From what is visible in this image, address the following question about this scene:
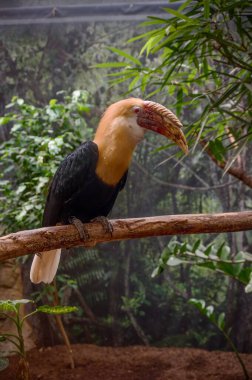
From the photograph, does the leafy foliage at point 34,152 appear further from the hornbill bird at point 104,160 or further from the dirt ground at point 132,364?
the dirt ground at point 132,364

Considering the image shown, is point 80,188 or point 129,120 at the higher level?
point 129,120

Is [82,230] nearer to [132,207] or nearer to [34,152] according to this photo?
[34,152]

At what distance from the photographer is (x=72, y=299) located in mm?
2986

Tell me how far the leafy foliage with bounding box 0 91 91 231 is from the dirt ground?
884 millimetres

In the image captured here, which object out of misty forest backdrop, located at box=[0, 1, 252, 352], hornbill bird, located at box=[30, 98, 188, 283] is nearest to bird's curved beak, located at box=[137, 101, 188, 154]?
hornbill bird, located at box=[30, 98, 188, 283]

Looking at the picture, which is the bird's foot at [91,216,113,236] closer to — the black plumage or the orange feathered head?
the black plumage

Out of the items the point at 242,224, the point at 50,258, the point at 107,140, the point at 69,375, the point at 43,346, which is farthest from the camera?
the point at 43,346

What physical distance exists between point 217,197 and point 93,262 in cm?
93

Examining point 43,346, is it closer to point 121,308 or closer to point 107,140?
point 121,308

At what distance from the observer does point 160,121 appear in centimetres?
168

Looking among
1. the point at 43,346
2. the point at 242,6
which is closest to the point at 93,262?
the point at 43,346

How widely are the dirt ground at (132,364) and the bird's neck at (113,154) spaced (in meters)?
1.35

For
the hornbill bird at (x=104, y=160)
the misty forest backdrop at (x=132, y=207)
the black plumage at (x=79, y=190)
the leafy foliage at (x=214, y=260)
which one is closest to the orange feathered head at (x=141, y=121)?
the hornbill bird at (x=104, y=160)

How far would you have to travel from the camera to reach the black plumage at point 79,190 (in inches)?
67.4
